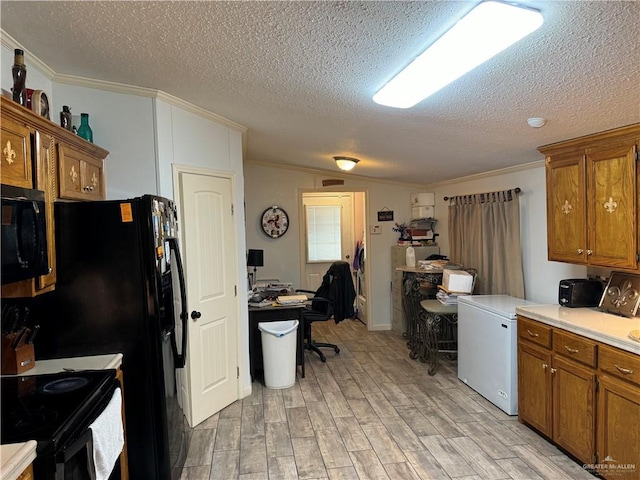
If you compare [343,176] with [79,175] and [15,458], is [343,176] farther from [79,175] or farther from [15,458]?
[15,458]

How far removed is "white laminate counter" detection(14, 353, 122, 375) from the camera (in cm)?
191

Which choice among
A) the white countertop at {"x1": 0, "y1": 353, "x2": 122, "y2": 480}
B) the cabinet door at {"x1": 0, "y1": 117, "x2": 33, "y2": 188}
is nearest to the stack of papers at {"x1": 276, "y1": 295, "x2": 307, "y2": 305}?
the white countertop at {"x1": 0, "y1": 353, "x2": 122, "y2": 480}

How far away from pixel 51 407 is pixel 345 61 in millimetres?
1915

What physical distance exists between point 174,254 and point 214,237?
0.83 meters

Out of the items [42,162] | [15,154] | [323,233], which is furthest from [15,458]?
[323,233]

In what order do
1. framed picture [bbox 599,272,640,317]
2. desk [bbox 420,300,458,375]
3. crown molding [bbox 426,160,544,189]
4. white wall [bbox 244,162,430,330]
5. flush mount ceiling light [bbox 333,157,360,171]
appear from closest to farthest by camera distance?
framed picture [bbox 599,272,640,317] → crown molding [bbox 426,160,544,189] → desk [bbox 420,300,458,375] → flush mount ceiling light [bbox 333,157,360,171] → white wall [bbox 244,162,430,330]

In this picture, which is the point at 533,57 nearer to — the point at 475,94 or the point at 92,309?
the point at 475,94

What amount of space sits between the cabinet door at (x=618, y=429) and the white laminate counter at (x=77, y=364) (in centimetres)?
267

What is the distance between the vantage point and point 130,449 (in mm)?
2133

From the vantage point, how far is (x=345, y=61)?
189cm

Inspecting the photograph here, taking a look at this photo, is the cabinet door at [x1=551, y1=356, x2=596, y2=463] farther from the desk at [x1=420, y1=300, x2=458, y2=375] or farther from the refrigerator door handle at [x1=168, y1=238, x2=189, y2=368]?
the refrigerator door handle at [x1=168, y1=238, x2=189, y2=368]

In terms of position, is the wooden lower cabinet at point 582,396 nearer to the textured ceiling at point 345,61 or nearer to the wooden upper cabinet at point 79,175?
the textured ceiling at point 345,61

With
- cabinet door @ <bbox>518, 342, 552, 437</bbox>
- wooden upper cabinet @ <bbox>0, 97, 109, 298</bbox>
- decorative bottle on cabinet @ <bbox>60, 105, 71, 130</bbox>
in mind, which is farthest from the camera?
cabinet door @ <bbox>518, 342, 552, 437</bbox>

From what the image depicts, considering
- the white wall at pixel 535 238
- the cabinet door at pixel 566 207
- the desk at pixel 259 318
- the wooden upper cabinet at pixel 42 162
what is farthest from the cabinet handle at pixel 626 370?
the wooden upper cabinet at pixel 42 162
